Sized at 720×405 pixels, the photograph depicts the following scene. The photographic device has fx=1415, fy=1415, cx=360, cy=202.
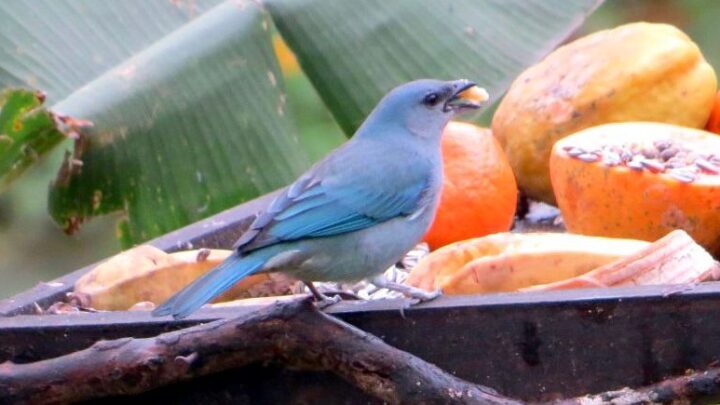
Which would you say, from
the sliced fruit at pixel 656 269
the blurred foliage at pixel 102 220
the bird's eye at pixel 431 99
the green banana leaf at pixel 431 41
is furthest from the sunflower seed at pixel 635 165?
the blurred foliage at pixel 102 220

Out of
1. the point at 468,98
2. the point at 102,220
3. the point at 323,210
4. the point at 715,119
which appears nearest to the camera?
the point at 323,210

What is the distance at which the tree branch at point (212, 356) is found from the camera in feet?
7.28

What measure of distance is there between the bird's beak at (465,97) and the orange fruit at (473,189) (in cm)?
10

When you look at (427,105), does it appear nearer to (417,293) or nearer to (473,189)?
(473,189)

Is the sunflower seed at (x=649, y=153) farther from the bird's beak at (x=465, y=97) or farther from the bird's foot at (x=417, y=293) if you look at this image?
the bird's foot at (x=417, y=293)

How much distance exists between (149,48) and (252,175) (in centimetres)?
35

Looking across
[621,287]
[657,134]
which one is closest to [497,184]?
[657,134]

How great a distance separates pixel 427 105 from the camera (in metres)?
3.02

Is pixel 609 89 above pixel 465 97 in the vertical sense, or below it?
below

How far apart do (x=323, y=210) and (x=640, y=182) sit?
605 millimetres

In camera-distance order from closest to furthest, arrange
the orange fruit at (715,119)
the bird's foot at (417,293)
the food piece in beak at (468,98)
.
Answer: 1. the bird's foot at (417,293)
2. the food piece in beak at (468,98)
3. the orange fruit at (715,119)

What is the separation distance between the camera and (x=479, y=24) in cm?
336

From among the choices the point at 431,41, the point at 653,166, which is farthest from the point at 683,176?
the point at 431,41

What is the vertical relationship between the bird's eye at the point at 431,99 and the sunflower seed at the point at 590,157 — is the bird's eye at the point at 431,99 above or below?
above
